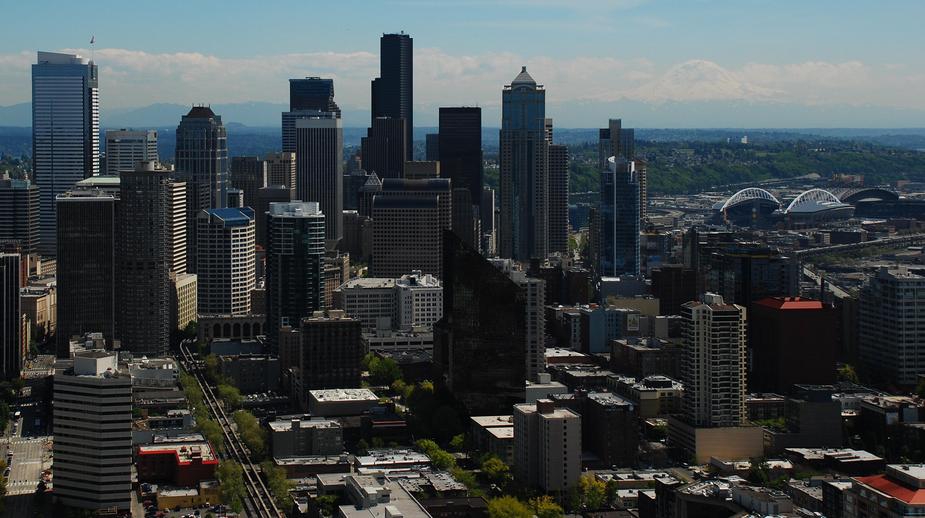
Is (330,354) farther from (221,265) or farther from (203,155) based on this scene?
(203,155)

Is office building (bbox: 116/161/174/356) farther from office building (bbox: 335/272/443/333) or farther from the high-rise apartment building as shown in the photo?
the high-rise apartment building

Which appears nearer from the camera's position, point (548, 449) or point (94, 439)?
point (94, 439)

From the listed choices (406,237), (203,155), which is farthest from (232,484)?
(203,155)

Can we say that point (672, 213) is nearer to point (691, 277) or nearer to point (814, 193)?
point (814, 193)

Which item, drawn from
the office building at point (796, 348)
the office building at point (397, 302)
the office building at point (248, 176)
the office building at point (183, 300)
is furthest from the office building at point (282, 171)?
the office building at point (796, 348)

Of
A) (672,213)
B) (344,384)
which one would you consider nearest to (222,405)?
(344,384)

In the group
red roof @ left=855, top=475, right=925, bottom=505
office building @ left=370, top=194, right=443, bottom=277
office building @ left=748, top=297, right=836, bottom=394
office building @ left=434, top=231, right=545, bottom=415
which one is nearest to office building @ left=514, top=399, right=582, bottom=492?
office building @ left=434, top=231, right=545, bottom=415

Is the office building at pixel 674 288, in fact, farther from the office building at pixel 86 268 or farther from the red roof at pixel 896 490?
the red roof at pixel 896 490
